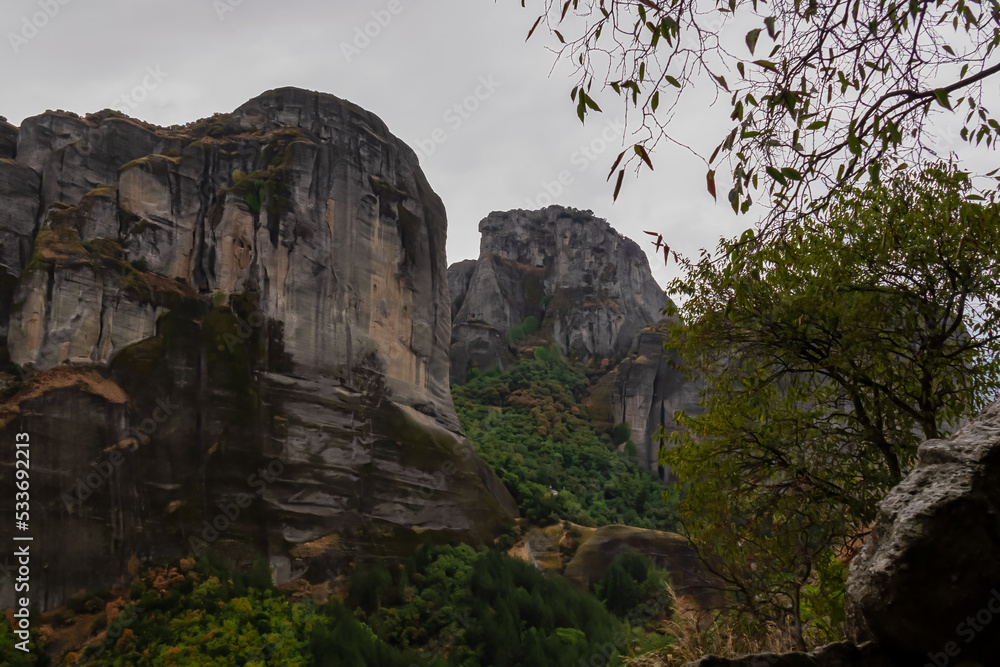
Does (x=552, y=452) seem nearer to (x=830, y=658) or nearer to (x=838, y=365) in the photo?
(x=838, y=365)

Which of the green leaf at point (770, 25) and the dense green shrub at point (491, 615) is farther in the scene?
the dense green shrub at point (491, 615)

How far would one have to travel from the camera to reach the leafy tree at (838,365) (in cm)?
573

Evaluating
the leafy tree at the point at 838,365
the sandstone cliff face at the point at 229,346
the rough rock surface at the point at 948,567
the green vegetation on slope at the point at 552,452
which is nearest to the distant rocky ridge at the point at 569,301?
the green vegetation on slope at the point at 552,452

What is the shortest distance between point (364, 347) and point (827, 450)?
2196 cm

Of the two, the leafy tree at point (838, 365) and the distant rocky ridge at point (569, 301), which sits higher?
the distant rocky ridge at point (569, 301)

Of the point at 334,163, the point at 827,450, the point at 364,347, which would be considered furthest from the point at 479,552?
the point at 827,450

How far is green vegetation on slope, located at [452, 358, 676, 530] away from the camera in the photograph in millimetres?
32469

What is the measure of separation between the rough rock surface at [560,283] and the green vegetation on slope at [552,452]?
484 cm

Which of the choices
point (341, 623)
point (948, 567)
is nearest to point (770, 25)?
point (948, 567)

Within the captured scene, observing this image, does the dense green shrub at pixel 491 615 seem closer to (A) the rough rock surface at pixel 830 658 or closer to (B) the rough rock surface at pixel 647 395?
(A) the rough rock surface at pixel 830 658

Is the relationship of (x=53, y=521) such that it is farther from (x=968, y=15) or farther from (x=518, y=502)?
(x=968, y=15)

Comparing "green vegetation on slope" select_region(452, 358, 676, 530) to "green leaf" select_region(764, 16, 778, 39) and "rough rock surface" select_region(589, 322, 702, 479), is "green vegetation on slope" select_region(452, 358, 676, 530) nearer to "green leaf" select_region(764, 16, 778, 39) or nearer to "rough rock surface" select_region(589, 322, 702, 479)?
"rough rock surface" select_region(589, 322, 702, 479)

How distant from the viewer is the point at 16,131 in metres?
26.1

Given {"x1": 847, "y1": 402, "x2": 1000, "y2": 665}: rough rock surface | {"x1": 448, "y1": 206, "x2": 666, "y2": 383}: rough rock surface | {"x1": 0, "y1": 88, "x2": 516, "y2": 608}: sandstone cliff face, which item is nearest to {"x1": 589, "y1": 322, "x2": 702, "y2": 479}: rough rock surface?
{"x1": 448, "y1": 206, "x2": 666, "y2": 383}: rough rock surface
